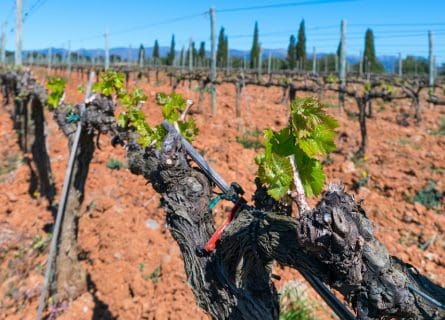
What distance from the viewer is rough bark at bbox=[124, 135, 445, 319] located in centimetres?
125

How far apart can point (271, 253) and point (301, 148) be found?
44 cm

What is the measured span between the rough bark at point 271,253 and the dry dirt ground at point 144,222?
5.37 ft

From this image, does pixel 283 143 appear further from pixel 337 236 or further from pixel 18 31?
pixel 18 31

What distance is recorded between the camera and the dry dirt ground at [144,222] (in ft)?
13.2

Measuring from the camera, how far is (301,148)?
143cm

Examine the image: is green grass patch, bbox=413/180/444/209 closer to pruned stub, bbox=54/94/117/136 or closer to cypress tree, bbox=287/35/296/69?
pruned stub, bbox=54/94/117/136

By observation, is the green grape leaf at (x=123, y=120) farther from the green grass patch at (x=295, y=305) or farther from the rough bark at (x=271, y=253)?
the green grass patch at (x=295, y=305)

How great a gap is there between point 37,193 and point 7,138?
3.81 metres

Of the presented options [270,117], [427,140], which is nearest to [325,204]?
[427,140]

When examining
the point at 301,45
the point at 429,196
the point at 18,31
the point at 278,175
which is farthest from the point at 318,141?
the point at 301,45

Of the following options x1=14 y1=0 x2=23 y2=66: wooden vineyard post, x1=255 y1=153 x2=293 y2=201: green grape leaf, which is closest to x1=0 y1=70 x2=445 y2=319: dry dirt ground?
x1=255 y1=153 x2=293 y2=201: green grape leaf

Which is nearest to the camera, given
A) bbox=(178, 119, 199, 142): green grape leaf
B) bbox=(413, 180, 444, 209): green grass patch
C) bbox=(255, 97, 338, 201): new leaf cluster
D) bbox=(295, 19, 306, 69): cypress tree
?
bbox=(255, 97, 338, 201): new leaf cluster

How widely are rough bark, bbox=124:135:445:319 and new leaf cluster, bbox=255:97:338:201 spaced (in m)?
0.16

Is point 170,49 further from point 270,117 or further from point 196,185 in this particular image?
point 196,185
